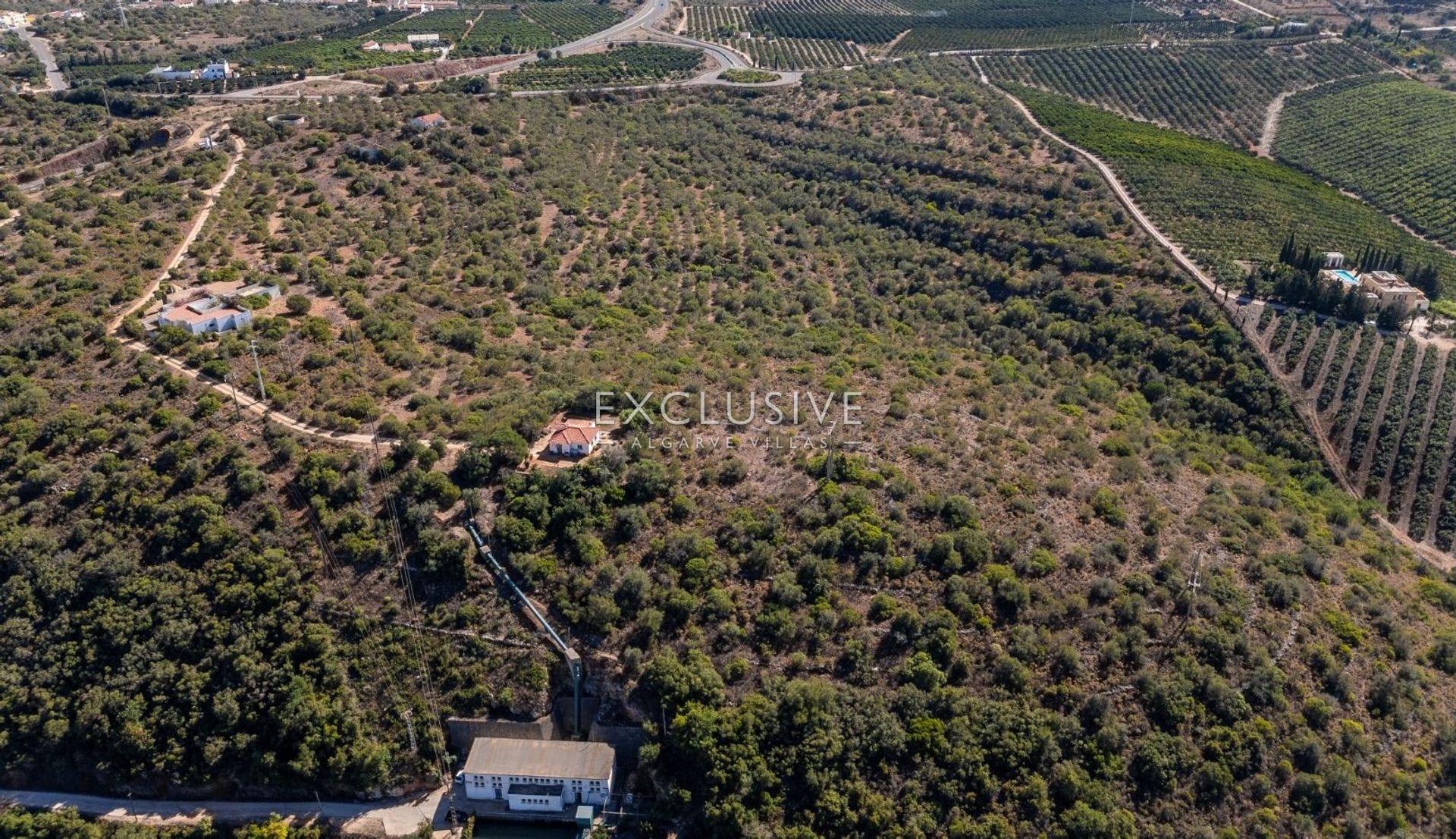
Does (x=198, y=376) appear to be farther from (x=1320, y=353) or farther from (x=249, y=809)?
(x=1320, y=353)

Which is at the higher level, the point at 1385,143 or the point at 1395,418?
the point at 1385,143

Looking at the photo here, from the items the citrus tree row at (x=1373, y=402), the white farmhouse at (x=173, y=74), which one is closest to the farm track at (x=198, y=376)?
the white farmhouse at (x=173, y=74)

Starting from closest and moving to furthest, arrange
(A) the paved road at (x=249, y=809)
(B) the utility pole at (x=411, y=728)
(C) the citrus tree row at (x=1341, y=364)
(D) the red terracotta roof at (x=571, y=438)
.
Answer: (A) the paved road at (x=249, y=809) < (B) the utility pole at (x=411, y=728) < (D) the red terracotta roof at (x=571, y=438) < (C) the citrus tree row at (x=1341, y=364)

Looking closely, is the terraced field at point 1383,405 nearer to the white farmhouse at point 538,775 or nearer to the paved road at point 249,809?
the white farmhouse at point 538,775

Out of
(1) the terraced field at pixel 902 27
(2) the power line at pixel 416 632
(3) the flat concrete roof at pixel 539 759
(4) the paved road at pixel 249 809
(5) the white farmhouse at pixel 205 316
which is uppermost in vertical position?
(1) the terraced field at pixel 902 27

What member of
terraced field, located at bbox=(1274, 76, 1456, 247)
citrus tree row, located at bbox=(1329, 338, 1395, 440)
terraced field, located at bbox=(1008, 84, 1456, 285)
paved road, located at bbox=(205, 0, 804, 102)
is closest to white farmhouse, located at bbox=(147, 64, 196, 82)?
paved road, located at bbox=(205, 0, 804, 102)

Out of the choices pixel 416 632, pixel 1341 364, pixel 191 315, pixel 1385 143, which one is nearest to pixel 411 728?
pixel 416 632
